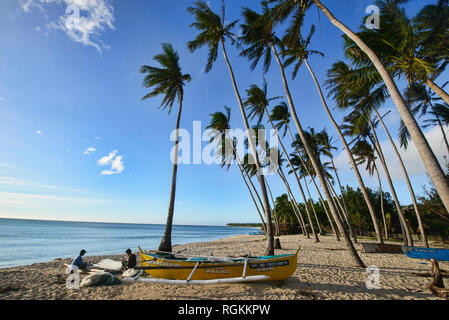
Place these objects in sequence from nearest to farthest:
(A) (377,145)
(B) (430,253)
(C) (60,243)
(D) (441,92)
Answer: (D) (441,92) < (B) (430,253) < (A) (377,145) < (C) (60,243)

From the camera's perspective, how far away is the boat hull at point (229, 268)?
502 centimetres

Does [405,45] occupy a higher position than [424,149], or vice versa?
[405,45]

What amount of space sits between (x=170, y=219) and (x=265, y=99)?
11.4m

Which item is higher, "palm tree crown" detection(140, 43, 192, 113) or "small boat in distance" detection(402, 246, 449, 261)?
"palm tree crown" detection(140, 43, 192, 113)

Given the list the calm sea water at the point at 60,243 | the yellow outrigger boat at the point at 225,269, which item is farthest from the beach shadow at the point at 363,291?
the calm sea water at the point at 60,243

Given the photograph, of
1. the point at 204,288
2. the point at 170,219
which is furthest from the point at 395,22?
the point at 170,219

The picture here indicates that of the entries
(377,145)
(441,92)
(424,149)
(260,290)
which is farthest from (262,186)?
(377,145)

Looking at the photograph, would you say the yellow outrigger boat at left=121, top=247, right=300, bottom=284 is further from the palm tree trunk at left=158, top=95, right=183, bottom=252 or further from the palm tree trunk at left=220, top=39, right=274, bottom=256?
the palm tree trunk at left=158, top=95, right=183, bottom=252

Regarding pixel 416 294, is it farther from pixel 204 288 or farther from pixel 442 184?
pixel 204 288

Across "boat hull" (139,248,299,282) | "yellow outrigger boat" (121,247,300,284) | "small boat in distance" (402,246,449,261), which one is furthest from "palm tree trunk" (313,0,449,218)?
"small boat in distance" (402,246,449,261)

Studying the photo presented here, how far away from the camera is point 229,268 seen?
5184mm

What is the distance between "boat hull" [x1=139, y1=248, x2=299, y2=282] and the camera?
5023 millimetres

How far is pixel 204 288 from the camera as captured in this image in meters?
5.23

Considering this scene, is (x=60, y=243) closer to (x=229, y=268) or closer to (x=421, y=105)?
A: (x=229, y=268)
